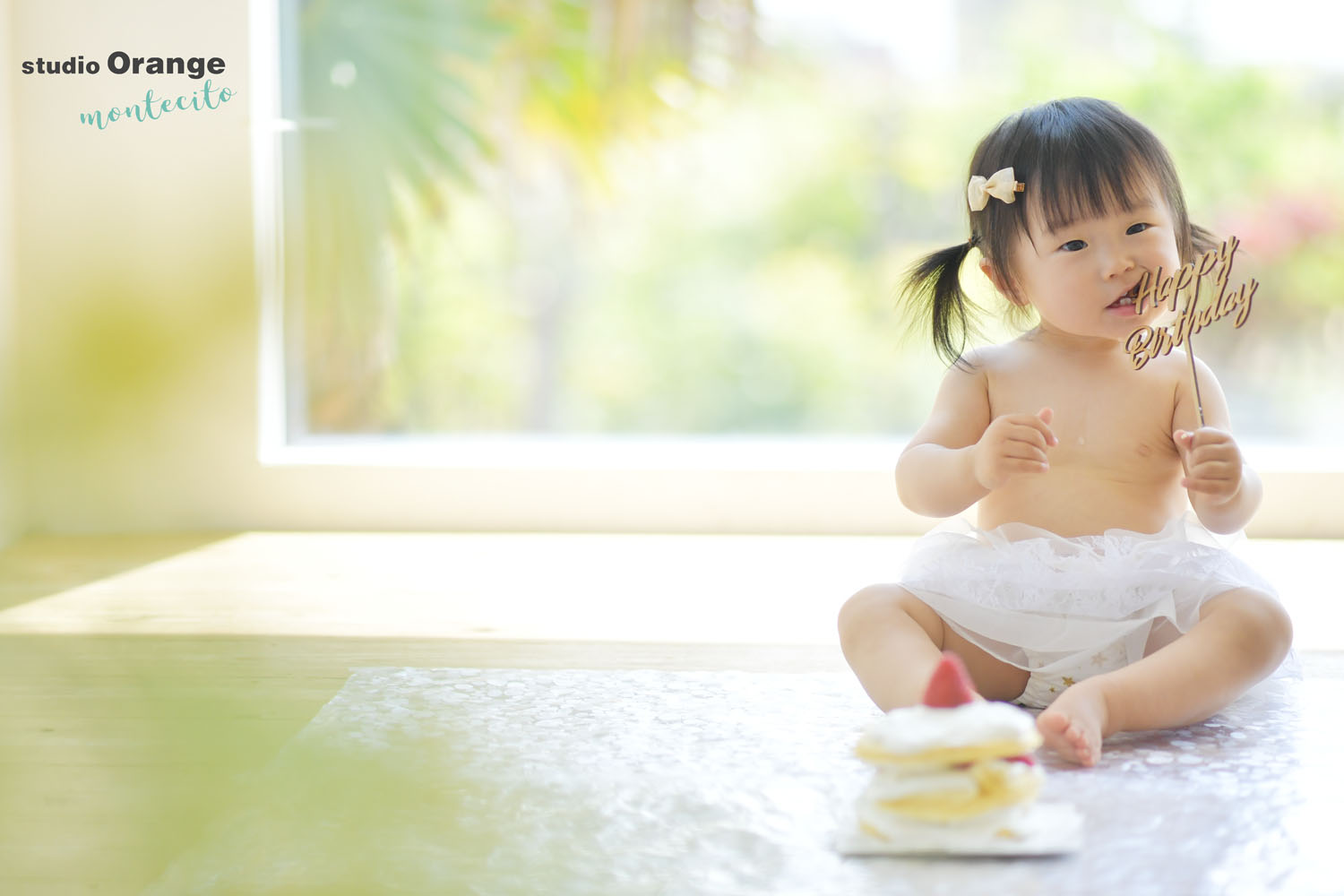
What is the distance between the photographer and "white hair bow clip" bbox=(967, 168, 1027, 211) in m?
1.39

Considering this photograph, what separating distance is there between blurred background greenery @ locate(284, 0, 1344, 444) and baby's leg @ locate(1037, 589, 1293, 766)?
141cm

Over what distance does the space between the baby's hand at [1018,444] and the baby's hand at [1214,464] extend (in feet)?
0.50

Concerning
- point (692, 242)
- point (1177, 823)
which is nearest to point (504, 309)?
point (692, 242)

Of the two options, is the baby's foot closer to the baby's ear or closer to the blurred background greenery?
the baby's ear

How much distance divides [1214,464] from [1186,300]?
0.18 metres

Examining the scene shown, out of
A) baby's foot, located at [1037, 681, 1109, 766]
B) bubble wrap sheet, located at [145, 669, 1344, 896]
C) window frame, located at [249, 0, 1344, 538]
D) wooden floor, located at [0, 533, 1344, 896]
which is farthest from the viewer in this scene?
window frame, located at [249, 0, 1344, 538]

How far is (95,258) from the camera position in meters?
0.19

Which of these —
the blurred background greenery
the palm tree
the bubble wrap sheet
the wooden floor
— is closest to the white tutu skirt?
the bubble wrap sheet

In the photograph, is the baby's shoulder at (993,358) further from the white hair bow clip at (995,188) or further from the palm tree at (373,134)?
the palm tree at (373,134)

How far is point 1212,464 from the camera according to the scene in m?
1.25

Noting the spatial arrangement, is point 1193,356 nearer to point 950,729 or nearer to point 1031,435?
point 1031,435

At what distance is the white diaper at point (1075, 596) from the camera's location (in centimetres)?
127

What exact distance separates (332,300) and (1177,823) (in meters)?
0.95

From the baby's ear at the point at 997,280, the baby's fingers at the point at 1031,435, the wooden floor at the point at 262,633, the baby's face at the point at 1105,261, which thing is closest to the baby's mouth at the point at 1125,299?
the baby's face at the point at 1105,261
